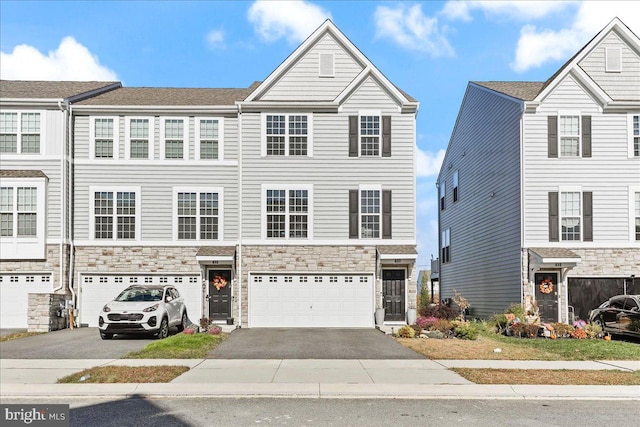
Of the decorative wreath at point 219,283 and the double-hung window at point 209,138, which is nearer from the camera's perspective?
the decorative wreath at point 219,283

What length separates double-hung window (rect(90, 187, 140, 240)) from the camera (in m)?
25.1

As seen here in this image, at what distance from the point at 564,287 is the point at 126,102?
752 inches

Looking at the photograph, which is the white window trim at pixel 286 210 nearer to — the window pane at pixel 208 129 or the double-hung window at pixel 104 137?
the window pane at pixel 208 129

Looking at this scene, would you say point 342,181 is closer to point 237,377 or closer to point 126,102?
point 126,102

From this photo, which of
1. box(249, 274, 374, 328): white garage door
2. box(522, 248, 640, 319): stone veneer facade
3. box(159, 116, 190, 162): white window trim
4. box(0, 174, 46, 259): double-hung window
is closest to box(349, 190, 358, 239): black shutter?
box(249, 274, 374, 328): white garage door

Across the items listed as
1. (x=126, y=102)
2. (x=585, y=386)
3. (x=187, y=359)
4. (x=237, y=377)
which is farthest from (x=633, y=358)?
(x=126, y=102)

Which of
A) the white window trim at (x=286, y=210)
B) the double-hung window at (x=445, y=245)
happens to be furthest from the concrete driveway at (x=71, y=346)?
the double-hung window at (x=445, y=245)

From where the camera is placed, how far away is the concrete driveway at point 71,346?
16.3 m

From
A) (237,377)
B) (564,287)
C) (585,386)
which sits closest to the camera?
(585,386)

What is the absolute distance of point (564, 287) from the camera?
24312 millimetres

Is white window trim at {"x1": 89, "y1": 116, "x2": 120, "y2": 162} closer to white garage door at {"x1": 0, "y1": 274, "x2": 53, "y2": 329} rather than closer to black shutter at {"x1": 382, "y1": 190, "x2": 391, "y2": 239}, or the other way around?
white garage door at {"x1": 0, "y1": 274, "x2": 53, "y2": 329}

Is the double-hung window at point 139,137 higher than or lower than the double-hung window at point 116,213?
higher

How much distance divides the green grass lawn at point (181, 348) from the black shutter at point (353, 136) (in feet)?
31.2

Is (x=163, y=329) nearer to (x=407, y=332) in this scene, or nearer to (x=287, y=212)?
(x=287, y=212)
